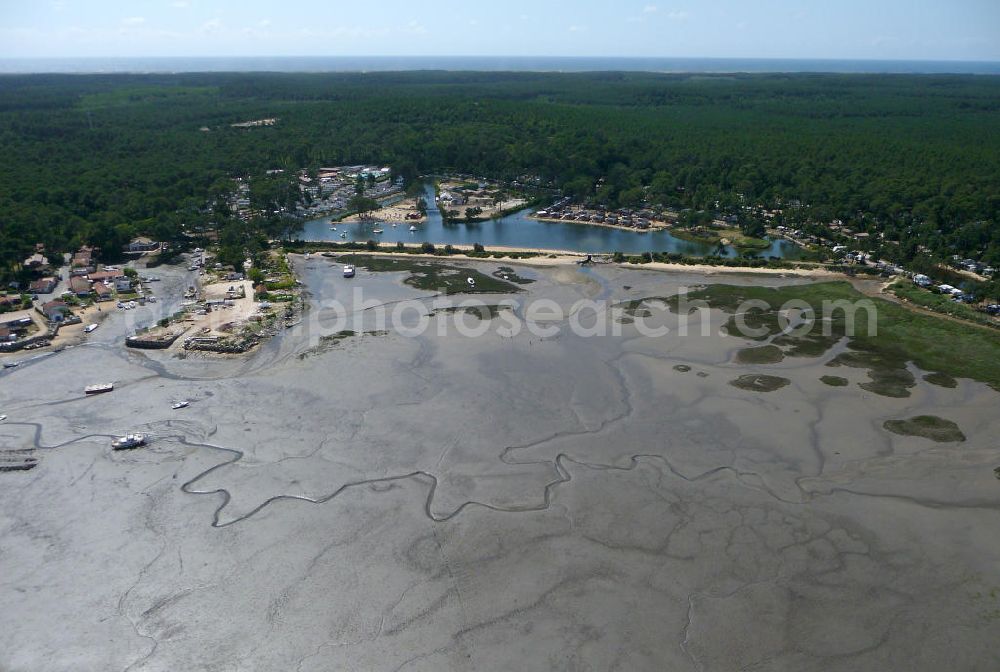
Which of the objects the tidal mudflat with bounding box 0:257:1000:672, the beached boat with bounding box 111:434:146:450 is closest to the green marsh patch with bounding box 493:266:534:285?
the tidal mudflat with bounding box 0:257:1000:672

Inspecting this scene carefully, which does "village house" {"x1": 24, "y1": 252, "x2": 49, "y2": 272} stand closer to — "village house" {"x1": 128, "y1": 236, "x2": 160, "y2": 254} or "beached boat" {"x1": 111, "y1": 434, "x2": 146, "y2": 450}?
"village house" {"x1": 128, "y1": 236, "x2": 160, "y2": 254}

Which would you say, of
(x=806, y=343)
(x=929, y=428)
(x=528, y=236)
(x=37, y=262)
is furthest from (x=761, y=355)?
(x=37, y=262)

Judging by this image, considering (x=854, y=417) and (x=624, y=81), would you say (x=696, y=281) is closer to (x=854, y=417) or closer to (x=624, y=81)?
(x=854, y=417)

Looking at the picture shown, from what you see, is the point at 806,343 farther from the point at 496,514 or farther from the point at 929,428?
the point at 496,514

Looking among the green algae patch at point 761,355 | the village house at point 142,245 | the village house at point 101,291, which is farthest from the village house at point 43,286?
the green algae patch at point 761,355

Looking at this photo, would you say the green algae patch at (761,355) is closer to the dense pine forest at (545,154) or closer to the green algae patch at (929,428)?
the green algae patch at (929,428)
